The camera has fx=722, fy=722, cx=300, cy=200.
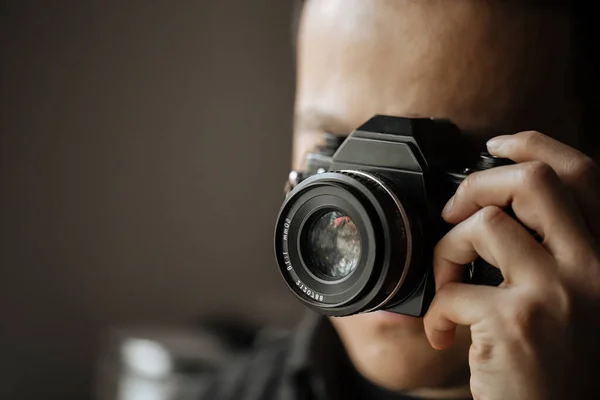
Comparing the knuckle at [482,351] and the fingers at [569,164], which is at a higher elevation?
the fingers at [569,164]

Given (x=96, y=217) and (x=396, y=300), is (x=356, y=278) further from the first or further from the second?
(x=96, y=217)

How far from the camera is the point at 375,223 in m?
0.50

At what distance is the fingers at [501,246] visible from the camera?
0.51m

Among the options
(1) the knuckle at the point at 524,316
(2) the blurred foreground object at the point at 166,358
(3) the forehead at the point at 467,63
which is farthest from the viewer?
(2) the blurred foreground object at the point at 166,358

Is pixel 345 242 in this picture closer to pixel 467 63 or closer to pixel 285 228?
pixel 285 228

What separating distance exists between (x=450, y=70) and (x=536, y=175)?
0.15 meters

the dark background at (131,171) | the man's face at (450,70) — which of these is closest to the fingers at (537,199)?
the man's face at (450,70)

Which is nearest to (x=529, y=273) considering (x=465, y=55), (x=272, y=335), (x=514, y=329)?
(x=514, y=329)

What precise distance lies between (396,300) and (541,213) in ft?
0.40

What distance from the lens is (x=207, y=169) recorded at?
4.52 ft

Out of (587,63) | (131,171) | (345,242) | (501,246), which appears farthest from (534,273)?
(131,171)

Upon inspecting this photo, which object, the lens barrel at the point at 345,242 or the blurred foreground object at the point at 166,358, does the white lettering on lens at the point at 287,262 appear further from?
the blurred foreground object at the point at 166,358

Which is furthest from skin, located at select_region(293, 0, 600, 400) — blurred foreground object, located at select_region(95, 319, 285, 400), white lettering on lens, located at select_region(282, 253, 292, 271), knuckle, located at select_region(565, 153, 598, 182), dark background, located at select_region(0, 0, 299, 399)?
dark background, located at select_region(0, 0, 299, 399)

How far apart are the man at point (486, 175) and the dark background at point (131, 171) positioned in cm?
58
